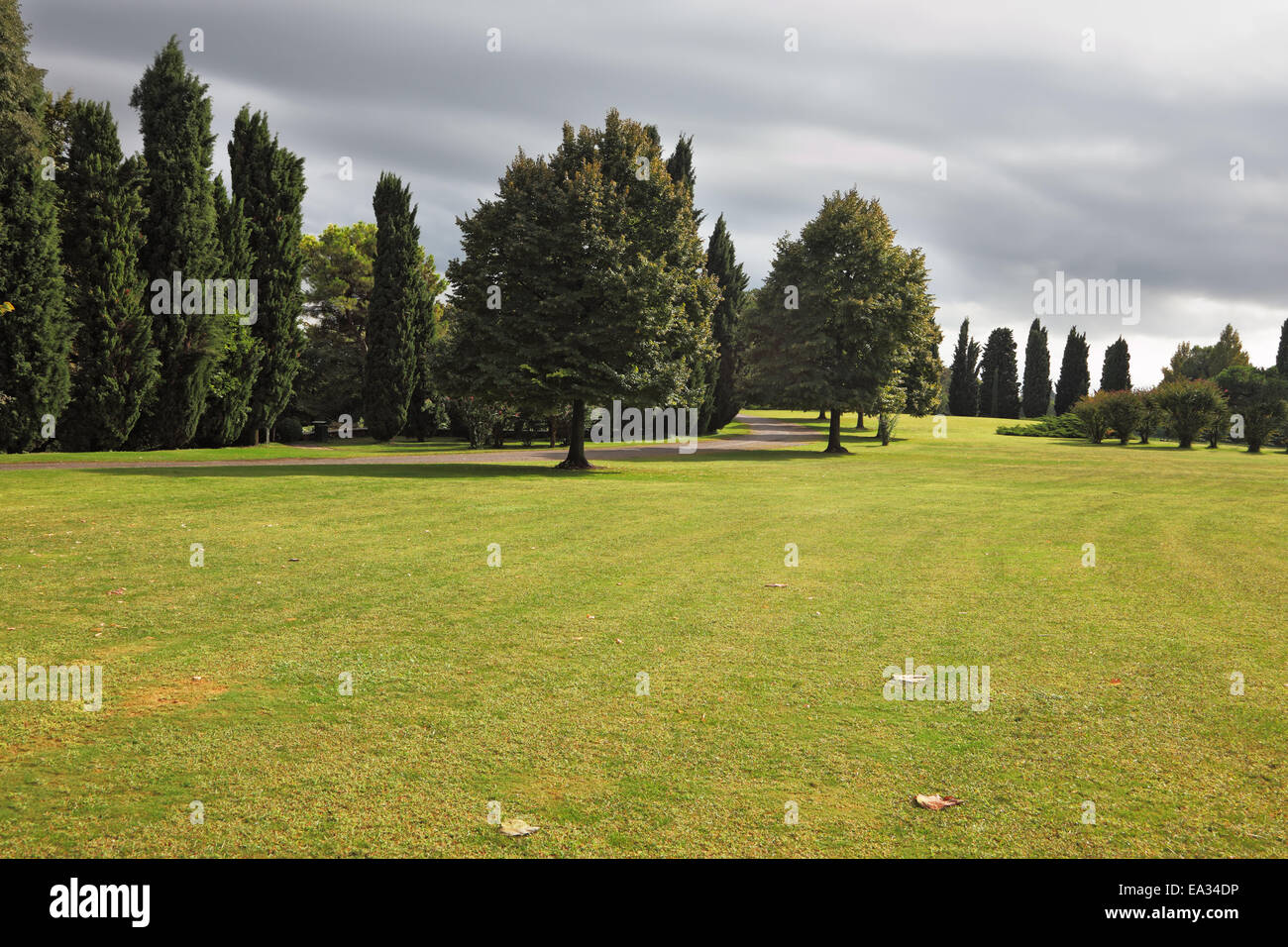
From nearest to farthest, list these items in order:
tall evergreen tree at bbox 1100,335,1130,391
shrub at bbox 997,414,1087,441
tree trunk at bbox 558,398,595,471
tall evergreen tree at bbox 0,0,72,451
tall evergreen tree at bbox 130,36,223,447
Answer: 1. tall evergreen tree at bbox 0,0,72,451
2. tree trunk at bbox 558,398,595,471
3. tall evergreen tree at bbox 130,36,223,447
4. shrub at bbox 997,414,1087,441
5. tall evergreen tree at bbox 1100,335,1130,391

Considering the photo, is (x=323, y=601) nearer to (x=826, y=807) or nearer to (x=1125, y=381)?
(x=826, y=807)

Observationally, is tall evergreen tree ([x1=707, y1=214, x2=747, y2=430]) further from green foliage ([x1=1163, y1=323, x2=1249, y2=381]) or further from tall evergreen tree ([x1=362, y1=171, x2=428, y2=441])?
green foliage ([x1=1163, y1=323, x2=1249, y2=381])

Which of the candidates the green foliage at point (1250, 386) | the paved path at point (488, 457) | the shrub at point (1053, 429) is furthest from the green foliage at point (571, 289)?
the shrub at point (1053, 429)

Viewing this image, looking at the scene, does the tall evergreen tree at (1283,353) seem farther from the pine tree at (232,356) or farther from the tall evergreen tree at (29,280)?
the tall evergreen tree at (29,280)

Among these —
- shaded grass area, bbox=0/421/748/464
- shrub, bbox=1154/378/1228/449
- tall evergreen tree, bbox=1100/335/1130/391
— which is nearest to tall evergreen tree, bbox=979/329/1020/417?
tall evergreen tree, bbox=1100/335/1130/391

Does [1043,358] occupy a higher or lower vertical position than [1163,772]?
higher

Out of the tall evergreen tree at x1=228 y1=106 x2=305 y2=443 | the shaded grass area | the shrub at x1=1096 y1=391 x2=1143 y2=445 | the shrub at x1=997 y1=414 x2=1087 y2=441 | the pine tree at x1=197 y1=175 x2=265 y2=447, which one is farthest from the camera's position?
the shrub at x1=997 y1=414 x2=1087 y2=441

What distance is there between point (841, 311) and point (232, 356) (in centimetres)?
2952

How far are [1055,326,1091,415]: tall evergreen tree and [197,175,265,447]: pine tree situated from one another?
3452 inches

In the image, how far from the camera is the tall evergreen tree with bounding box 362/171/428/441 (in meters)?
46.7

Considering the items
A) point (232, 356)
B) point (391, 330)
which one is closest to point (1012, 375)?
point (391, 330)

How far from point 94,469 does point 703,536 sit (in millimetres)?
18326

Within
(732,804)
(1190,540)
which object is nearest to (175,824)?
(732,804)

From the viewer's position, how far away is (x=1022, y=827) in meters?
3.93
